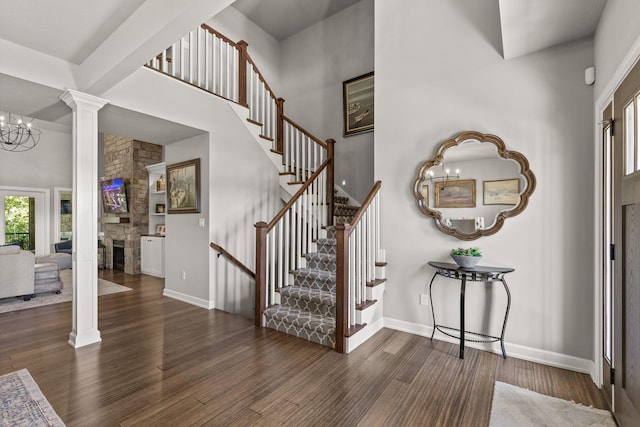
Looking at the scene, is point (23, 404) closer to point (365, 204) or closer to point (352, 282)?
point (352, 282)

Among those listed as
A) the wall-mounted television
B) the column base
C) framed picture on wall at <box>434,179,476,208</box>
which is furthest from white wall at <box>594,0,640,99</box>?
the wall-mounted television

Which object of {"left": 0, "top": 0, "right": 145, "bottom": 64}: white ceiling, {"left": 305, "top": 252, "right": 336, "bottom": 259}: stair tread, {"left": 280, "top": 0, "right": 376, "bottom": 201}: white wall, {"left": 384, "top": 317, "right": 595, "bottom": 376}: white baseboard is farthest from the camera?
{"left": 280, "top": 0, "right": 376, "bottom": 201}: white wall

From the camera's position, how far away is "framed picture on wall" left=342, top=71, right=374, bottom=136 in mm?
5168

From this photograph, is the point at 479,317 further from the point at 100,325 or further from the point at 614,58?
the point at 100,325

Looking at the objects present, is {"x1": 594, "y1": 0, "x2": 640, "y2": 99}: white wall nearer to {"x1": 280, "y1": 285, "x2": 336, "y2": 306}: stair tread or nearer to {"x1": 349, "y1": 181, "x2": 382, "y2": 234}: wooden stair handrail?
{"x1": 349, "y1": 181, "x2": 382, "y2": 234}: wooden stair handrail

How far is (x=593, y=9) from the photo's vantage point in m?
2.15

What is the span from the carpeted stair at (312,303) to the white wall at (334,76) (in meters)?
1.80

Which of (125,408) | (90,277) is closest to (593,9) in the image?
(125,408)

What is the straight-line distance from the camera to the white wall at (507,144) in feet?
8.27

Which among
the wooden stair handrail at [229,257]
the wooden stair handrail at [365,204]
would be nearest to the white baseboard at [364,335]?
the wooden stair handrail at [365,204]

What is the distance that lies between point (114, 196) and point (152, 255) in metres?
1.96

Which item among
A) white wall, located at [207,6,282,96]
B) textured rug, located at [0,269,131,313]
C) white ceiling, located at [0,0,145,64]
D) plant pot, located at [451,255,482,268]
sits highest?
white wall, located at [207,6,282,96]

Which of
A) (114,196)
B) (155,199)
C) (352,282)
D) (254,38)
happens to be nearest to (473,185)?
(352,282)

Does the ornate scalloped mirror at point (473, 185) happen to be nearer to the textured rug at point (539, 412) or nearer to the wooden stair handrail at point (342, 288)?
the wooden stair handrail at point (342, 288)
